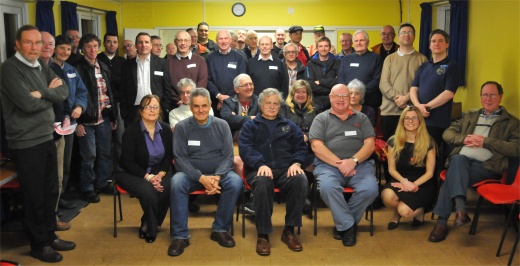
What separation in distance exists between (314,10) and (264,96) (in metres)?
6.41

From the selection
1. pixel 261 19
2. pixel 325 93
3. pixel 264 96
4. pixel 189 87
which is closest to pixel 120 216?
pixel 189 87

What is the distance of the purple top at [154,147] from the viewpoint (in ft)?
12.9

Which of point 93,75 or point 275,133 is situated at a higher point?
point 93,75

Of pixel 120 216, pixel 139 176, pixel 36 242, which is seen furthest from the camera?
pixel 120 216

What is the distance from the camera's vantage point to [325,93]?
535 centimetres

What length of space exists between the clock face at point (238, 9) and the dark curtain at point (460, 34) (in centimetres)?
467

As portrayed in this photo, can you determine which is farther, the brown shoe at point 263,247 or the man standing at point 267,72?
the man standing at point 267,72

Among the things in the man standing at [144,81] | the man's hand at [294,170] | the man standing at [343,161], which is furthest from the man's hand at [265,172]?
the man standing at [144,81]

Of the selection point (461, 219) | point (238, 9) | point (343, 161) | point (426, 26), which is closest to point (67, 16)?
point (238, 9)

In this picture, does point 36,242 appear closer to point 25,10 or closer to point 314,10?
point 25,10

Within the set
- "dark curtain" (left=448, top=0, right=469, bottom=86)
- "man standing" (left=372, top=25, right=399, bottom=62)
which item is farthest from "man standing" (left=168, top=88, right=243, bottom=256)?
"dark curtain" (left=448, top=0, right=469, bottom=86)

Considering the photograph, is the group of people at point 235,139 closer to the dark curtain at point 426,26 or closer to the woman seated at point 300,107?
the woman seated at point 300,107

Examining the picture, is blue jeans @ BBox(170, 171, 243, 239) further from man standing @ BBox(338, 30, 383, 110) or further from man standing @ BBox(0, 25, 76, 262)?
man standing @ BBox(338, 30, 383, 110)

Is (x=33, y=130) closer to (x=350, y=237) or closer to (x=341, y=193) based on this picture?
(x=341, y=193)
